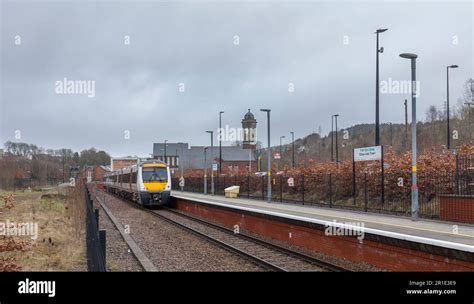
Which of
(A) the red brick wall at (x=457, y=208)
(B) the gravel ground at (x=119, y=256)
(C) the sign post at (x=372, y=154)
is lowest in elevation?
(B) the gravel ground at (x=119, y=256)

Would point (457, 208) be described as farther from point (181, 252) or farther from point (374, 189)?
point (181, 252)

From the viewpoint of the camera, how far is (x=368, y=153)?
73.0 feet

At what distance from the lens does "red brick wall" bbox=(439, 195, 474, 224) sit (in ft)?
51.8

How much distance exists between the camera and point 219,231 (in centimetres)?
1862

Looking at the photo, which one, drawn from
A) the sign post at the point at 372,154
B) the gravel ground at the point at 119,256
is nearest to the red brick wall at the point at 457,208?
the sign post at the point at 372,154

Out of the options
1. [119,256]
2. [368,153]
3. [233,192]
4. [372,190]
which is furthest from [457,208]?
[233,192]

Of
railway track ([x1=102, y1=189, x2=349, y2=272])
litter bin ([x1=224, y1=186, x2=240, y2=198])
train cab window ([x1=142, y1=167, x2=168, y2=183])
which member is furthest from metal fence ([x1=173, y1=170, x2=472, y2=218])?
train cab window ([x1=142, y1=167, x2=168, y2=183])

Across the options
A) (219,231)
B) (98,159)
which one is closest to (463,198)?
(219,231)

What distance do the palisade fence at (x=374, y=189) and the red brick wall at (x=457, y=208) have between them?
691 millimetres

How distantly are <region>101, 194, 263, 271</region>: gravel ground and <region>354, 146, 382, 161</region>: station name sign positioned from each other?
9124 millimetres

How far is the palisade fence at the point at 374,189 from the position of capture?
1891cm

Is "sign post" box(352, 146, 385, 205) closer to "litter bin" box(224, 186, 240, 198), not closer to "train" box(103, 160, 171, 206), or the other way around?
"train" box(103, 160, 171, 206)

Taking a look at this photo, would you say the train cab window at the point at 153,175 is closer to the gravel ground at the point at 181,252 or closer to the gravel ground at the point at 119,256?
the gravel ground at the point at 181,252
